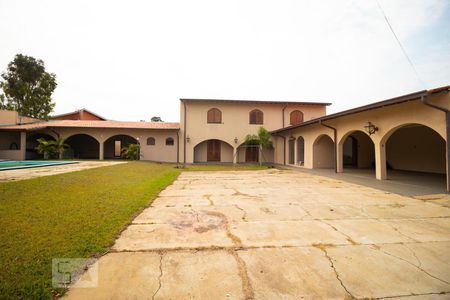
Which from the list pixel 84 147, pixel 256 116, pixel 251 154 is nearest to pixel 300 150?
pixel 251 154

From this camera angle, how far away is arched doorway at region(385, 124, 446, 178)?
11.2 metres

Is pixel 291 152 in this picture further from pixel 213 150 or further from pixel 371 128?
pixel 371 128

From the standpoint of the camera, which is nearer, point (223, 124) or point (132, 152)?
point (132, 152)

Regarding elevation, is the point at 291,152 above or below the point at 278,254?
above

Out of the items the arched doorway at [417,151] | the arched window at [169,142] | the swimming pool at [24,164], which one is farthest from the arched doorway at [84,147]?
the arched doorway at [417,151]

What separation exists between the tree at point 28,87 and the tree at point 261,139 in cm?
2880

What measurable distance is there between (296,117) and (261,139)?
15.6 feet

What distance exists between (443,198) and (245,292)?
23.5 ft

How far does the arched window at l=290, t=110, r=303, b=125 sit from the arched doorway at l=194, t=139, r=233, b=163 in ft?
21.7

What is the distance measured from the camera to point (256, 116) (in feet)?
64.2

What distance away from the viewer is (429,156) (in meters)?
11.7

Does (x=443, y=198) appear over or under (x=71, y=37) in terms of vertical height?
under

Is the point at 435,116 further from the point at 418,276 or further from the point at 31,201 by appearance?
the point at 31,201

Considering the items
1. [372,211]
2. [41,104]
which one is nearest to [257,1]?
[372,211]
